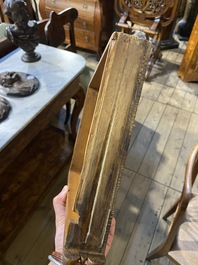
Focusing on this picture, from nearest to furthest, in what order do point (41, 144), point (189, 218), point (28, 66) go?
point (189, 218)
point (28, 66)
point (41, 144)

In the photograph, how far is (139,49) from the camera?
0.94 feet

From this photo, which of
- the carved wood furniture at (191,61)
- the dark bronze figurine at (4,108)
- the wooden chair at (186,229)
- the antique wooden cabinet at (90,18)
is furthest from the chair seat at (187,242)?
the antique wooden cabinet at (90,18)

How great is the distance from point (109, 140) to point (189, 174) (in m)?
0.66

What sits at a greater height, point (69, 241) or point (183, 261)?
point (69, 241)

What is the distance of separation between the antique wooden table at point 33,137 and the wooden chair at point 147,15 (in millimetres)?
1358

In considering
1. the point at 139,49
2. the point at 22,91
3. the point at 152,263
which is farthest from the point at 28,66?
the point at 152,263

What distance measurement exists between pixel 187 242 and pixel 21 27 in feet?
4.10

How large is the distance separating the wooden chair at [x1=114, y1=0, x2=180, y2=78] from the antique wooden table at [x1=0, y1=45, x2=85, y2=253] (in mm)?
→ 1358

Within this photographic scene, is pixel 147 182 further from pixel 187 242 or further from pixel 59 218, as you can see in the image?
pixel 59 218

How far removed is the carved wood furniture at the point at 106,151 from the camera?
0.26 metres

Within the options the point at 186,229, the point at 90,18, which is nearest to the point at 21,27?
the point at 186,229

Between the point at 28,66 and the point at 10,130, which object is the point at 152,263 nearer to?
the point at 10,130

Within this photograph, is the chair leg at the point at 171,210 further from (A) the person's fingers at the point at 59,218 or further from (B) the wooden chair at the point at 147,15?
(B) the wooden chair at the point at 147,15

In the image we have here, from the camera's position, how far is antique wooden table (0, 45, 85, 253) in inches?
38.6
